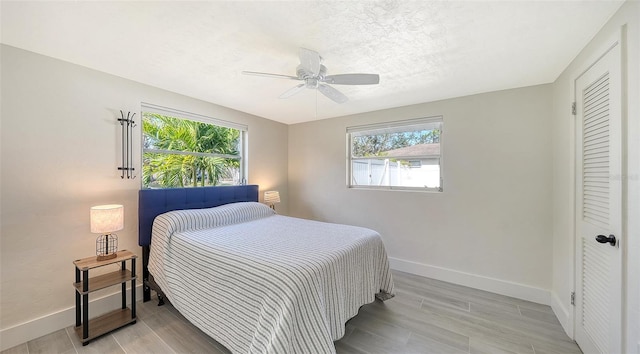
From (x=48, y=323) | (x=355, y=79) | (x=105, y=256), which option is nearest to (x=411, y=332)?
(x=355, y=79)

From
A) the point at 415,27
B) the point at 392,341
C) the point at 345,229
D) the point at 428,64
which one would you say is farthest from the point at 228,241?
the point at 428,64

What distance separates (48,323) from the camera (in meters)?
1.93

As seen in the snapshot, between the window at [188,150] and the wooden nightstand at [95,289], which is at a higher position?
the window at [188,150]

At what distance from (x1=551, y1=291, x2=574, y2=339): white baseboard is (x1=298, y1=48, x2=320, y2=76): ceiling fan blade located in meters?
2.96

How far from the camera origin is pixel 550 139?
2.38 metres

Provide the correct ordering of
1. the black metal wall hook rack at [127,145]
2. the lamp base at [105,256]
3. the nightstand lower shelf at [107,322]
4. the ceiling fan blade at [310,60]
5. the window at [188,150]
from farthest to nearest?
the window at [188,150] < the black metal wall hook rack at [127,145] < the lamp base at [105,256] < the nightstand lower shelf at [107,322] < the ceiling fan blade at [310,60]

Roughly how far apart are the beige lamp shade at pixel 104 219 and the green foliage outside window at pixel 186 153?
26.7 inches

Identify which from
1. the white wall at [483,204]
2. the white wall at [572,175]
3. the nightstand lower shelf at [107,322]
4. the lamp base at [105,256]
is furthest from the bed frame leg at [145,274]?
the white wall at [572,175]

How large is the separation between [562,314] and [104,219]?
4.15 m

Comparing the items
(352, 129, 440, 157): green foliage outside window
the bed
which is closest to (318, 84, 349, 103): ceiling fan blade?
the bed

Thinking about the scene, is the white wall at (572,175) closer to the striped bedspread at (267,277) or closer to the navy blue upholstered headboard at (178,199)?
the striped bedspread at (267,277)

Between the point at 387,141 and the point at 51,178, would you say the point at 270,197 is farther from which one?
the point at 51,178

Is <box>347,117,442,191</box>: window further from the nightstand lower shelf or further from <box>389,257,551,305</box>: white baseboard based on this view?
the nightstand lower shelf

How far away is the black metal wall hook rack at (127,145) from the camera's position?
238 cm
